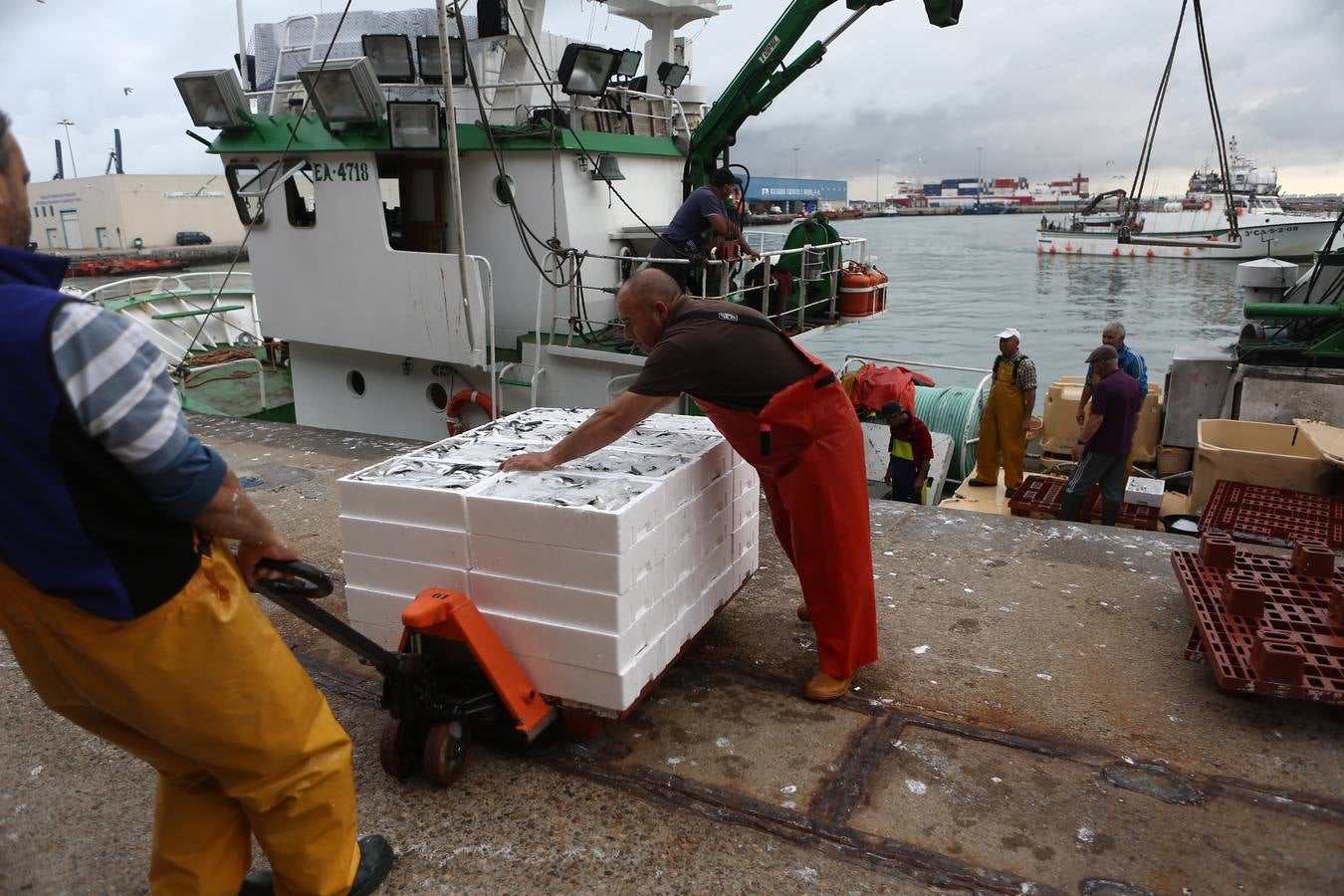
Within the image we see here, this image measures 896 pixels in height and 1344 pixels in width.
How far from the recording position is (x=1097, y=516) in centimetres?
684

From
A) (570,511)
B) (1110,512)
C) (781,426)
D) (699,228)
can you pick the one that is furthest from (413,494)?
(1110,512)

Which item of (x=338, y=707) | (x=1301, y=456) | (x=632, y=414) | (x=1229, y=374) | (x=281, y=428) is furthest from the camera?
(x=1229, y=374)

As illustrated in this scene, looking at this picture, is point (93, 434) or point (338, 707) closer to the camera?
point (93, 434)

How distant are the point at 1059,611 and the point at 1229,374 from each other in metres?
6.13

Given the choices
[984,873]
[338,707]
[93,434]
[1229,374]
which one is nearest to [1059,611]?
[984,873]

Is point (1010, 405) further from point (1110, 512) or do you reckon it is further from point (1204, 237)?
point (1204, 237)

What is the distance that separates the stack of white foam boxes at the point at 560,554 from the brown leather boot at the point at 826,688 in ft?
1.53

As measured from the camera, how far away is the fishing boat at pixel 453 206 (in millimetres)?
7797

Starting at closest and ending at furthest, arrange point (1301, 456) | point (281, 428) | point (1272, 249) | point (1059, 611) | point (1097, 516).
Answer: point (1059, 611)
point (1301, 456)
point (1097, 516)
point (281, 428)
point (1272, 249)

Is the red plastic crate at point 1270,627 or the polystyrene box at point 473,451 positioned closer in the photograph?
the red plastic crate at point 1270,627

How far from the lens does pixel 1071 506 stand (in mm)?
6547

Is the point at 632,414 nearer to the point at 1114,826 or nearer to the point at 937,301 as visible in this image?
the point at 1114,826

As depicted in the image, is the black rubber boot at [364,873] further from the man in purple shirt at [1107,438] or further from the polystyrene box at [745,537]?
the man in purple shirt at [1107,438]

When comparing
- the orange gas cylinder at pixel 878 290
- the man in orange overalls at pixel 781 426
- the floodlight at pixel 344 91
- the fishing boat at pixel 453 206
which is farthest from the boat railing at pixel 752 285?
the man in orange overalls at pixel 781 426
